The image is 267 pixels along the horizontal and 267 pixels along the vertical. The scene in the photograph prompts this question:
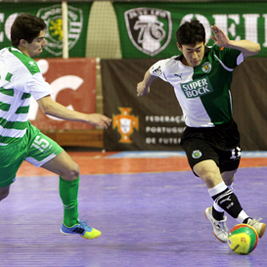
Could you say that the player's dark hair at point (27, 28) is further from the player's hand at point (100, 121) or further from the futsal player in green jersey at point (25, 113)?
the player's hand at point (100, 121)

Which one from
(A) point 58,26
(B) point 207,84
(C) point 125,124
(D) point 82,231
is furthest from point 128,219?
(A) point 58,26

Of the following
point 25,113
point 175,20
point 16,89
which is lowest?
point 175,20

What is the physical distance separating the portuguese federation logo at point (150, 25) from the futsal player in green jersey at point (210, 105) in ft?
22.9

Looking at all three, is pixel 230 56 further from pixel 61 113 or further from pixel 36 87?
pixel 36 87

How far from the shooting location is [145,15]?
37.2 feet

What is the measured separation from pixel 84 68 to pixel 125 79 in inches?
40.5

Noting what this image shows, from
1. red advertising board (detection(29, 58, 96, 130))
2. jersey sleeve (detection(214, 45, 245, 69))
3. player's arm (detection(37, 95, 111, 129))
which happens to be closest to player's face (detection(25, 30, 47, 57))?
player's arm (detection(37, 95, 111, 129))

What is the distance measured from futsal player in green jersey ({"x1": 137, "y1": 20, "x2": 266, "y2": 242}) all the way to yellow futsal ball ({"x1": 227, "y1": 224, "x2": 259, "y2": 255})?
0.13 m

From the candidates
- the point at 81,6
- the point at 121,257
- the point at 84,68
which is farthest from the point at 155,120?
the point at 121,257

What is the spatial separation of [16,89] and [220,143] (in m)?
1.87

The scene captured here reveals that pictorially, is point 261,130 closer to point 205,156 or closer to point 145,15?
point 145,15

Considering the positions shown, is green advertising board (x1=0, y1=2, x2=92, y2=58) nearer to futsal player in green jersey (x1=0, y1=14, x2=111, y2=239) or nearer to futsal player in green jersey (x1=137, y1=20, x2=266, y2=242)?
futsal player in green jersey (x1=137, y1=20, x2=266, y2=242)

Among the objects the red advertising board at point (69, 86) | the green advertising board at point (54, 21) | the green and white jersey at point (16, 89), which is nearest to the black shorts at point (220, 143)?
the green and white jersey at point (16, 89)

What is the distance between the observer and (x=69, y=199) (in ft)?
14.1
